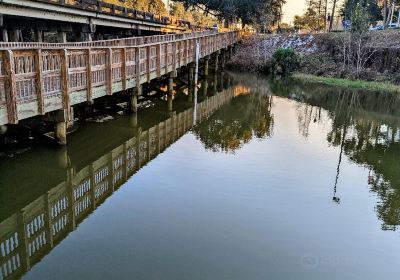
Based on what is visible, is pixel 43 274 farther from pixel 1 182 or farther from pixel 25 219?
pixel 1 182

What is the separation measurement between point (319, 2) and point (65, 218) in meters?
81.2

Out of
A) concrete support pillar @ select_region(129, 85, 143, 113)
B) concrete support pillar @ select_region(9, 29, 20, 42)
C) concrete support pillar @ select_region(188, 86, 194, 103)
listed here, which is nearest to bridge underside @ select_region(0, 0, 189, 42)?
concrete support pillar @ select_region(9, 29, 20, 42)

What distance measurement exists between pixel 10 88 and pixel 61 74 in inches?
79.1

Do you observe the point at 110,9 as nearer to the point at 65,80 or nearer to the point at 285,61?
the point at 285,61

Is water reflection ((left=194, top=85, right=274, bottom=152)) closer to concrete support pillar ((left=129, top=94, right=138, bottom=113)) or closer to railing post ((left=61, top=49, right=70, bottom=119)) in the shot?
concrete support pillar ((left=129, top=94, right=138, bottom=113))

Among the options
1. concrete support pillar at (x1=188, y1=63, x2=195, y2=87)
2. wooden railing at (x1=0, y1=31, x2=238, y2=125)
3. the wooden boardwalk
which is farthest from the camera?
concrete support pillar at (x1=188, y1=63, x2=195, y2=87)

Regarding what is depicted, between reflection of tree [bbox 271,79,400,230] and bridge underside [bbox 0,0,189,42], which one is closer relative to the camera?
reflection of tree [bbox 271,79,400,230]

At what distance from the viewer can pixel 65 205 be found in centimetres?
891

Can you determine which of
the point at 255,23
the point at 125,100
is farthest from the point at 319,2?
the point at 125,100

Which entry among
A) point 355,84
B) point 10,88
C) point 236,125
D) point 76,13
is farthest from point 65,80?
point 355,84

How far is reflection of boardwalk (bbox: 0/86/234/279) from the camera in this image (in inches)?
274

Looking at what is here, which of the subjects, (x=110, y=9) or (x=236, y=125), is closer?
(x=236, y=125)

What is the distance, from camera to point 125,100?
18625 millimetres

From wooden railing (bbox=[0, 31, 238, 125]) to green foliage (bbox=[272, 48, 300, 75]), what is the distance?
23297 mm
